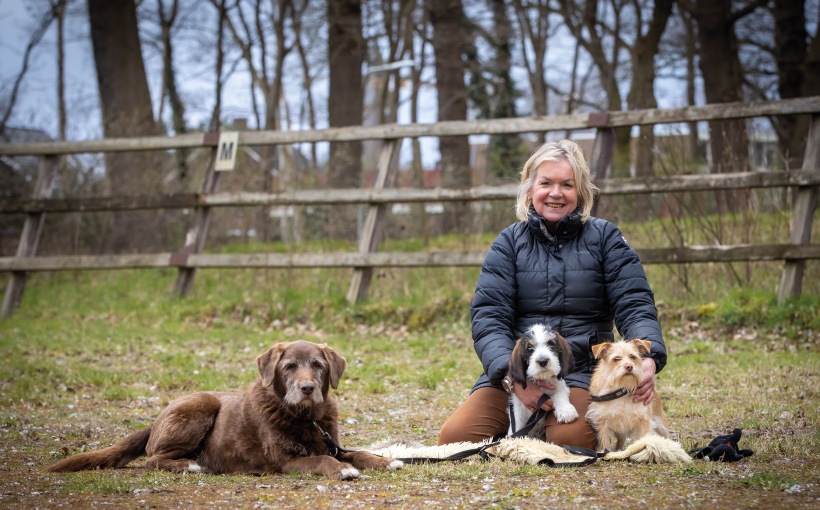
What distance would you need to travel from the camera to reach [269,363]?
443 centimetres

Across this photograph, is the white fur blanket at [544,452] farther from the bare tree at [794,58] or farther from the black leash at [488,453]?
the bare tree at [794,58]

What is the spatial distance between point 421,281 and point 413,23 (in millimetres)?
15386

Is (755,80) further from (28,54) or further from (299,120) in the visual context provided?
(28,54)

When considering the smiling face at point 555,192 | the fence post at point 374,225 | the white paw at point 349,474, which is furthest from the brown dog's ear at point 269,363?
the fence post at point 374,225

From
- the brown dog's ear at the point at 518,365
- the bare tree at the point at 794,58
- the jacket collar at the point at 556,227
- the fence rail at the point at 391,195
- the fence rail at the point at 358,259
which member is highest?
the bare tree at the point at 794,58

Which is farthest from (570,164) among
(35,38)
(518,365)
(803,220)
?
(35,38)

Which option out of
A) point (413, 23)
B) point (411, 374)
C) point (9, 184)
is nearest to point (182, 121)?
point (413, 23)

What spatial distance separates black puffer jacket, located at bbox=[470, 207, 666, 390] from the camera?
4.80m

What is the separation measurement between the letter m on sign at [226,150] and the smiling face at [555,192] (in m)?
6.91

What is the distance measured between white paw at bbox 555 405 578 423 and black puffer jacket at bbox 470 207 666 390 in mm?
333

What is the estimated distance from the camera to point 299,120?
31844mm

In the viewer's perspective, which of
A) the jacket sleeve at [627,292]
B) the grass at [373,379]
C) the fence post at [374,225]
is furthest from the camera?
the fence post at [374,225]

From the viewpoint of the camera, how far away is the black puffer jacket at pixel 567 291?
15.7 feet

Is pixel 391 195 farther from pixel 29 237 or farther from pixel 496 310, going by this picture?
pixel 29 237
